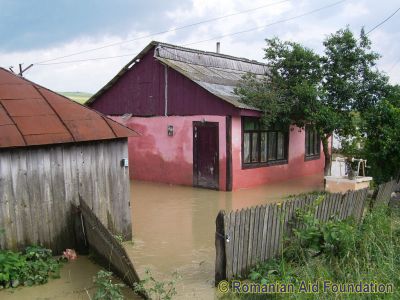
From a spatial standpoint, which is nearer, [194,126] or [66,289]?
[66,289]

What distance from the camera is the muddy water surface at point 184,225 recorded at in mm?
6905

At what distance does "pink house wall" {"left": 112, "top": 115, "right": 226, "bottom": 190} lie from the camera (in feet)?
47.5

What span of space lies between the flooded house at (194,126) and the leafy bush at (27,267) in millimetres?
8128

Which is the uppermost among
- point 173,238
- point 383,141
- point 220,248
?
point 383,141

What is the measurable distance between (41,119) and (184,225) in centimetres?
461

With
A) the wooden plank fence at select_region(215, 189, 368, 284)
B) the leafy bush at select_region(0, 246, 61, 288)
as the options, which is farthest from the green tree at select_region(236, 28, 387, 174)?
the leafy bush at select_region(0, 246, 61, 288)

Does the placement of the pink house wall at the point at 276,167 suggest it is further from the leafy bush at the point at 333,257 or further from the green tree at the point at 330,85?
the leafy bush at the point at 333,257

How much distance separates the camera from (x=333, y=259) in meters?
6.04

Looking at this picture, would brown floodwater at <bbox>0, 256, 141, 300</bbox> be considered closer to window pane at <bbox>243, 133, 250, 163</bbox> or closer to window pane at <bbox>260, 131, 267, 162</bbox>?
window pane at <bbox>243, 133, 250, 163</bbox>

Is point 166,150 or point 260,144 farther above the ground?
point 260,144

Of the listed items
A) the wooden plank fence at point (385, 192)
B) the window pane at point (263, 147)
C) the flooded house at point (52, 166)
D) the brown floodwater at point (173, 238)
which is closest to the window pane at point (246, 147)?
the window pane at point (263, 147)

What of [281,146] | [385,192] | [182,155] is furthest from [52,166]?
[281,146]

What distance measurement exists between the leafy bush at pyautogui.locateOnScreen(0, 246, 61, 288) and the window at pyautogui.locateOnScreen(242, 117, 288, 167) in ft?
29.4

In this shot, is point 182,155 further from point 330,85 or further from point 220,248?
point 220,248
